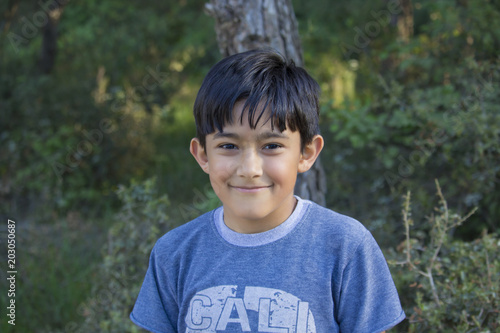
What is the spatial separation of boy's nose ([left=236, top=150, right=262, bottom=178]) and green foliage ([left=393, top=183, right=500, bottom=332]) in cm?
82

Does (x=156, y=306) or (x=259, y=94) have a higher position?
(x=259, y=94)

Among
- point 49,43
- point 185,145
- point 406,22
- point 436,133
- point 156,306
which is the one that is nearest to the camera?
point 156,306

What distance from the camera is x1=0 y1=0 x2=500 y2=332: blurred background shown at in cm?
283

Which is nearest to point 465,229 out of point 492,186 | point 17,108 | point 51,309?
point 492,186

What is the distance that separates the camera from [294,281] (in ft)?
5.16

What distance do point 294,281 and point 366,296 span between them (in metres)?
0.22

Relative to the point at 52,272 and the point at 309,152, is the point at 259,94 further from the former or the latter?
the point at 52,272

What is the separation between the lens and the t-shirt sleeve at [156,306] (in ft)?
5.74

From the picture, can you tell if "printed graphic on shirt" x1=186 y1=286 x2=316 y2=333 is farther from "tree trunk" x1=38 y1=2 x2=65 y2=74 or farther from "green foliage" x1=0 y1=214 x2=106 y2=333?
"tree trunk" x1=38 y1=2 x2=65 y2=74

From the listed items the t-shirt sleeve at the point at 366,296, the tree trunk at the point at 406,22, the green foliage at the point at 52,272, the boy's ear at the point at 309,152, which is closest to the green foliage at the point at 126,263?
the green foliage at the point at 52,272

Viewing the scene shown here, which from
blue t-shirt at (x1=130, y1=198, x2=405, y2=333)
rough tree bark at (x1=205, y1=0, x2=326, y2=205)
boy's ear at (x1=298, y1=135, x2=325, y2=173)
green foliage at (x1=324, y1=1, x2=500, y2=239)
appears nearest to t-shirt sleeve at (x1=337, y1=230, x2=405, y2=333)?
blue t-shirt at (x1=130, y1=198, x2=405, y2=333)

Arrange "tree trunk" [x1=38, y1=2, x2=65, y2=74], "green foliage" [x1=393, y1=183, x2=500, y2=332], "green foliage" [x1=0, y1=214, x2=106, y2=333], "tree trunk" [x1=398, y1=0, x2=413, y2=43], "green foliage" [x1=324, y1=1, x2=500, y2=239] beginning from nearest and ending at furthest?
"green foliage" [x1=393, y1=183, x2=500, y2=332] < "green foliage" [x1=324, y1=1, x2=500, y2=239] < "green foliage" [x1=0, y1=214, x2=106, y2=333] < "tree trunk" [x1=398, y1=0, x2=413, y2=43] < "tree trunk" [x1=38, y1=2, x2=65, y2=74]

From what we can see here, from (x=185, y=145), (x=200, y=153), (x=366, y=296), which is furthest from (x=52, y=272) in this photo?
(x=185, y=145)

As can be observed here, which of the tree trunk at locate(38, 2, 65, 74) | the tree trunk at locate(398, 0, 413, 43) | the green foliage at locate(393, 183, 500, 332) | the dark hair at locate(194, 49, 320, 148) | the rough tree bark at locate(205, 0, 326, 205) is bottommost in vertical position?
the green foliage at locate(393, 183, 500, 332)
